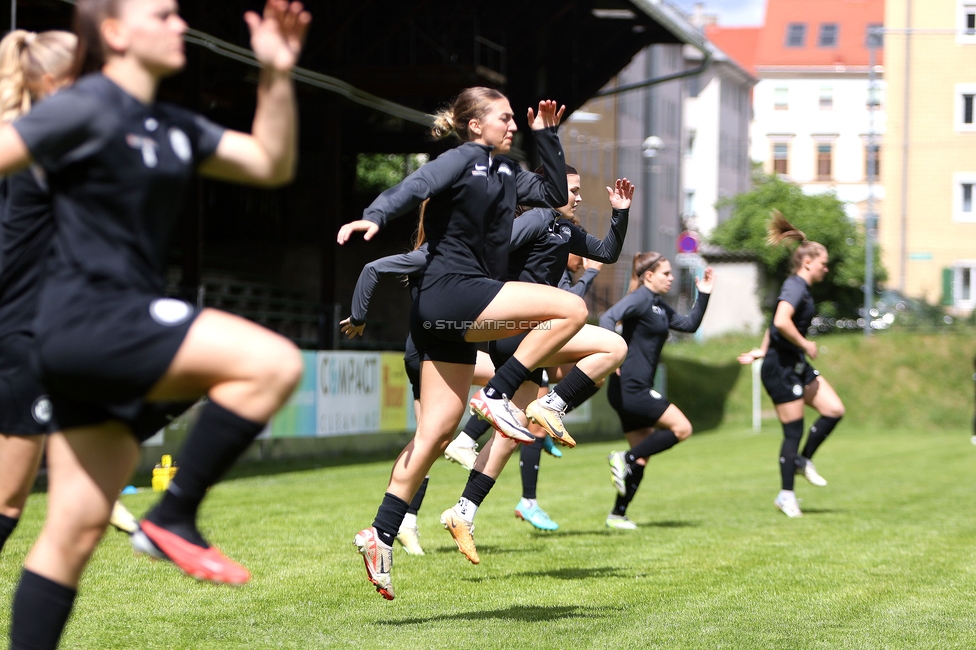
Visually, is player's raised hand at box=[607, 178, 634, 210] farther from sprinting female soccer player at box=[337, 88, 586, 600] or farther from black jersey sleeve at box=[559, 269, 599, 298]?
black jersey sleeve at box=[559, 269, 599, 298]

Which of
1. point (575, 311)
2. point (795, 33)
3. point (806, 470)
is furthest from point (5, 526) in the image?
point (795, 33)

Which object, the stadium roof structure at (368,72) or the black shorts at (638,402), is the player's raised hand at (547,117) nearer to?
the black shorts at (638,402)

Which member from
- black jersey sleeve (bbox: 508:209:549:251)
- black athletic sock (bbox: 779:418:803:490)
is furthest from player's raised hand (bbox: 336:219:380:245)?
black athletic sock (bbox: 779:418:803:490)

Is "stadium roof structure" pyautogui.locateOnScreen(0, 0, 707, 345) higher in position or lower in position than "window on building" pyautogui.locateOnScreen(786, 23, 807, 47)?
lower

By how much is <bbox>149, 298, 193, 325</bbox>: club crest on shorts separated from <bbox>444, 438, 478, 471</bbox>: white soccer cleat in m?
3.46

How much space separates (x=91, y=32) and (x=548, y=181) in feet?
10.4

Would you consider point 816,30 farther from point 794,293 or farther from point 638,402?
point 638,402

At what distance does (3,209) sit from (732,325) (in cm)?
3958

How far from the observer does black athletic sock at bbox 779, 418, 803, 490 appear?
11148 millimetres

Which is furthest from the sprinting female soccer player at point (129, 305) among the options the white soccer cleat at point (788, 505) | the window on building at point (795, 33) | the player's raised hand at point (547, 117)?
the window on building at point (795, 33)

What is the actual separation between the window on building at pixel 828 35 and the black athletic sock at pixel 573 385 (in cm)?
7748

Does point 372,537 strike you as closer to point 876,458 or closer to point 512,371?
point 512,371

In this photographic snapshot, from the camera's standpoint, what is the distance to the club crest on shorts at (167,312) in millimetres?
3268

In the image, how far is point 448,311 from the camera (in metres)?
5.51
